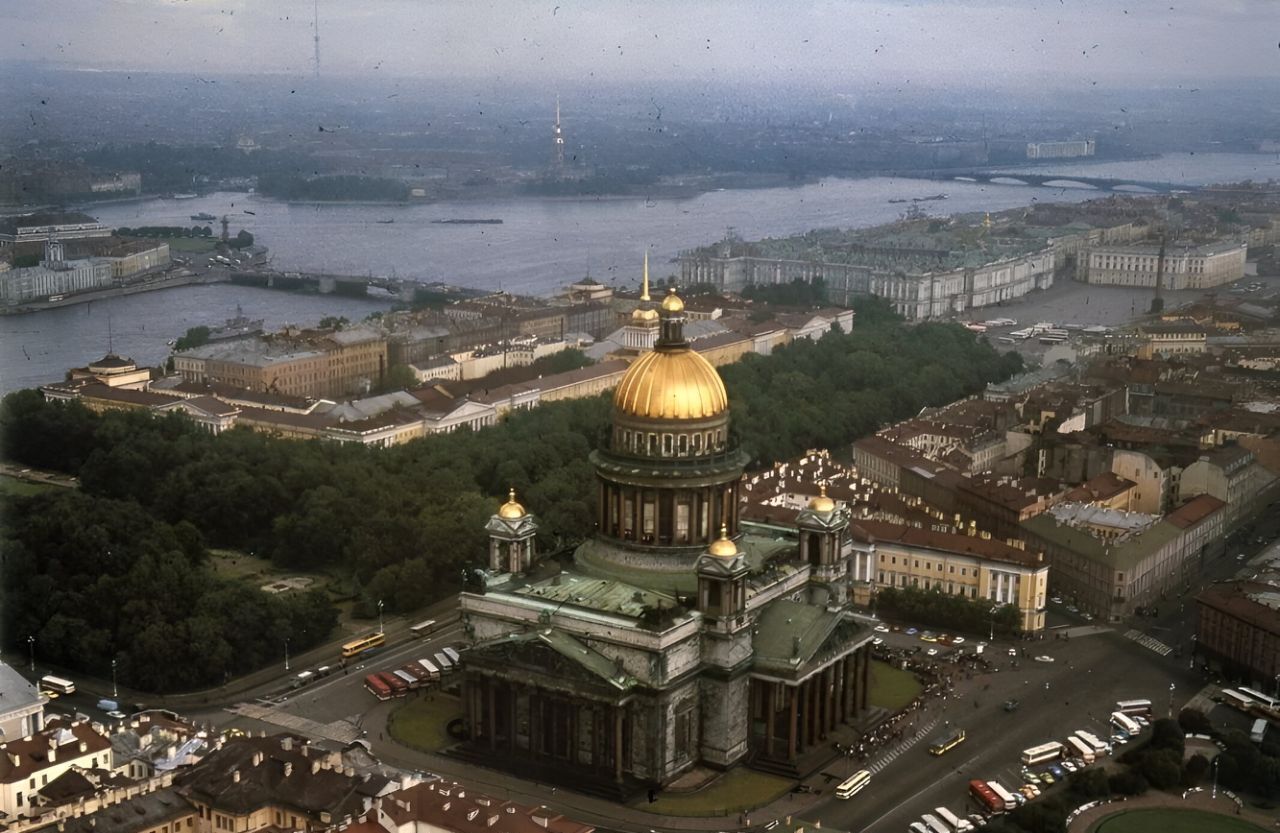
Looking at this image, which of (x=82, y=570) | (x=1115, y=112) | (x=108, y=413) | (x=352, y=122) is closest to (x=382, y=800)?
(x=82, y=570)

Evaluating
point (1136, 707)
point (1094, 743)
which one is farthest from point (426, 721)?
point (1136, 707)

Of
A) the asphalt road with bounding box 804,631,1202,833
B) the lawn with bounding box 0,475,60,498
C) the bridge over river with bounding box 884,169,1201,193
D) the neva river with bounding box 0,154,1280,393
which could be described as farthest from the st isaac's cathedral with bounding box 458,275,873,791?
the bridge over river with bounding box 884,169,1201,193

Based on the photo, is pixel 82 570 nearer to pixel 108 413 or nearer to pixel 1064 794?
pixel 108 413

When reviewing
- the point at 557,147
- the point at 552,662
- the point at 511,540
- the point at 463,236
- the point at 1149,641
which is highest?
the point at 557,147

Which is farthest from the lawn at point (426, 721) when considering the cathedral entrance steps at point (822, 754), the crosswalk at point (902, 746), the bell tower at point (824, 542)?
the crosswalk at point (902, 746)

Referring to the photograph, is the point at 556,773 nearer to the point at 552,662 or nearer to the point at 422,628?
the point at 552,662
